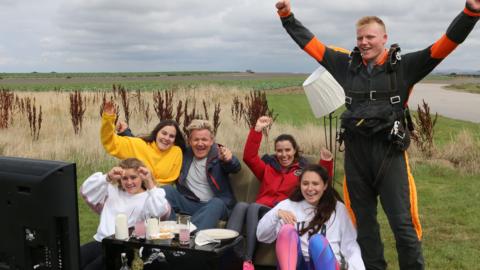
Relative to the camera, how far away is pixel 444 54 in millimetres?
3070

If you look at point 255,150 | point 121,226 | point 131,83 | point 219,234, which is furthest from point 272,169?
point 131,83

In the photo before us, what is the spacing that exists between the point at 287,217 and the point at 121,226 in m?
1.10

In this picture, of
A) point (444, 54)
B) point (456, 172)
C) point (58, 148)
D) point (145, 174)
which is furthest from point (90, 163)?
point (444, 54)

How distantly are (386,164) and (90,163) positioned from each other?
630cm

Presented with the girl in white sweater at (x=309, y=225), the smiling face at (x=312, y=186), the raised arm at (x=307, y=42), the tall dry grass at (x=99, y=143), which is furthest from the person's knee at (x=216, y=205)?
the tall dry grass at (x=99, y=143)

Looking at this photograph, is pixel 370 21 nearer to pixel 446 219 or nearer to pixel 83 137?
pixel 446 219

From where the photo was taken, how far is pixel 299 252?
11.4ft

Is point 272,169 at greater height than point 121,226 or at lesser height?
greater

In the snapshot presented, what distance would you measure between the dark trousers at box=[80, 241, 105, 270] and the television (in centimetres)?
170

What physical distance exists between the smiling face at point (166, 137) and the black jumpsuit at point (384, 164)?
169 centimetres

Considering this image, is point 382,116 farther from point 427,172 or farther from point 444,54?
point 427,172

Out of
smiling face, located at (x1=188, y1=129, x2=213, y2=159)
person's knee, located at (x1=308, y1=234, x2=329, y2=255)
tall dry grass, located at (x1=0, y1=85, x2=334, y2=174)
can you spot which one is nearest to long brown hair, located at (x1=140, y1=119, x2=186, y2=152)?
smiling face, located at (x1=188, y1=129, x2=213, y2=159)

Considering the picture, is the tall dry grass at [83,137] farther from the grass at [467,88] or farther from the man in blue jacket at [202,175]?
the grass at [467,88]

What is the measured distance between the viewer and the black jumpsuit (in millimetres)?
3174
